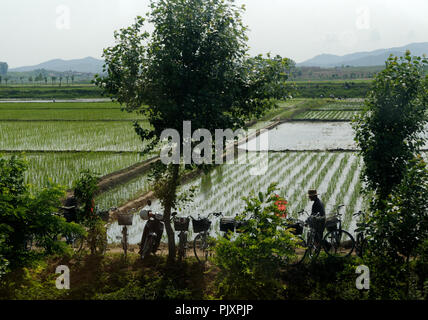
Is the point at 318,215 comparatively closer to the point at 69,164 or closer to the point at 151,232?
the point at 151,232

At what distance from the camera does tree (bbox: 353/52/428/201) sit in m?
7.91

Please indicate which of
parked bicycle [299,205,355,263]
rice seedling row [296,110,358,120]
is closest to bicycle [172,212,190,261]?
parked bicycle [299,205,355,263]

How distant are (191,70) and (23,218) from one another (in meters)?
3.36

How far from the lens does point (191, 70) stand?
23.5ft

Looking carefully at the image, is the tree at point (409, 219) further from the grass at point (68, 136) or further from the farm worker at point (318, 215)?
the grass at point (68, 136)

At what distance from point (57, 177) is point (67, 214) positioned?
8237mm

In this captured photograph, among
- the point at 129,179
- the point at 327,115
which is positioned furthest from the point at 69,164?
the point at 327,115

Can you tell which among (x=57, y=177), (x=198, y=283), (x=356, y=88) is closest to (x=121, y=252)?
(x=198, y=283)

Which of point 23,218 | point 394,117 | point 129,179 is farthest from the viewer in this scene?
point 129,179

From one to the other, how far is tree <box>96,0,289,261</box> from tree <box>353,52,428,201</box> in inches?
75.8

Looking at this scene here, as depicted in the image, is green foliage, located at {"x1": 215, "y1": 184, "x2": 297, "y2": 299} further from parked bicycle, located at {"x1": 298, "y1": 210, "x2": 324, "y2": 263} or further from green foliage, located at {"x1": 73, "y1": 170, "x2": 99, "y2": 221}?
green foliage, located at {"x1": 73, "y1": 170, "x2": 99, "y2": 221}

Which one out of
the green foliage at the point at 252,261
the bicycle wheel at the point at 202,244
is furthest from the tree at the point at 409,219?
the bicycle wheel at the point at 202,244

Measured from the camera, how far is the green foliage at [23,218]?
221 inches
